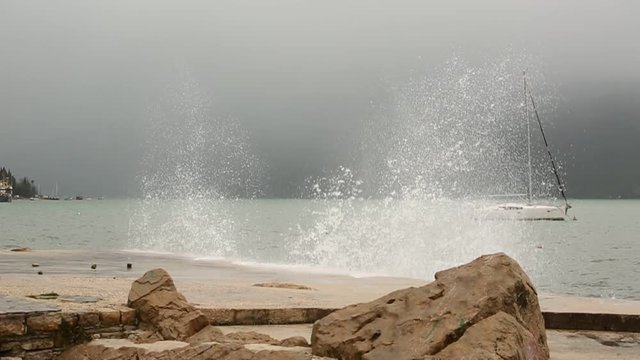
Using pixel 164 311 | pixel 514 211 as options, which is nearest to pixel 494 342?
pixel 164 311

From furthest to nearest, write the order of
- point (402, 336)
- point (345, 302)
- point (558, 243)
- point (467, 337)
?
1. point (558, 243)
2. point (345, 302)
3. point (402, 336)
4. point (467, 337)

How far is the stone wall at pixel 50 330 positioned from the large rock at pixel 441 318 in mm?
3075

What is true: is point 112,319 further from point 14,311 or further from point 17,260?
point 17,260

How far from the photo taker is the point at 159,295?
985 cm

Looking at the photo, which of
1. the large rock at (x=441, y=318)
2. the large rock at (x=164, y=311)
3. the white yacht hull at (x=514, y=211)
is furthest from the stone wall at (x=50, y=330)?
the white yacht hull at (x=514, y=211)

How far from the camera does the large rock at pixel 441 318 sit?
6.97 meters

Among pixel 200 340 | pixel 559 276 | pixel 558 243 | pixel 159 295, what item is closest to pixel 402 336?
pixel 200 340

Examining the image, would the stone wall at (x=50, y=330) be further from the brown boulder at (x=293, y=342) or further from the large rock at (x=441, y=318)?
the large rock at (x=441, y=318)

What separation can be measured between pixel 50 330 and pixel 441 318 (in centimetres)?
482

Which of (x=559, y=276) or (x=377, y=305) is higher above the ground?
(x=377, y=305)

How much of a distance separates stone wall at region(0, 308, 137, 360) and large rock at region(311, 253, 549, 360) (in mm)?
3075

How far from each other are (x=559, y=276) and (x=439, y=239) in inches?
369

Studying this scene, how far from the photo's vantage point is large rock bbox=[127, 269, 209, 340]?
9.33 m

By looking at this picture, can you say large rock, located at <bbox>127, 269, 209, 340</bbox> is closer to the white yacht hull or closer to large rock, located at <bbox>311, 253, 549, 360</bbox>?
large rock, located at <bbox>311, 253, 549, 360</bbox>
